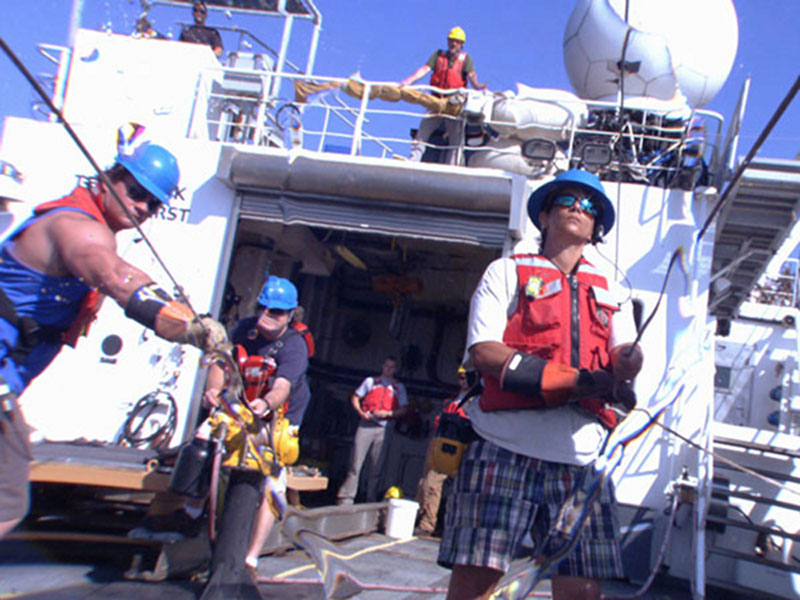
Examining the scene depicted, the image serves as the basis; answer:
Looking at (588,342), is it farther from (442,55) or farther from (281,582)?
(442,55)

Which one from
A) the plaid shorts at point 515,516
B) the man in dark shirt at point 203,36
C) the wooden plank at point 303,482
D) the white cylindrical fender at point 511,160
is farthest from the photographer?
the man in dark shirt at point 203,36

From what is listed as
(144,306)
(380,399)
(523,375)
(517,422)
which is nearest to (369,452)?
(380,399)

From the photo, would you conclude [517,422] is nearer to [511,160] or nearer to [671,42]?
[511,160]

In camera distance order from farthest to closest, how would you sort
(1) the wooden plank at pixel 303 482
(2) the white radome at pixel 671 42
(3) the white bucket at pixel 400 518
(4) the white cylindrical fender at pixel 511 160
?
(2) the white radome at pixel 671 42, (4) the white cylindrical fender at pixel 511 160, (3) the white bucket at pixel 400 518, (1) the wooden plank at pixel 303 482

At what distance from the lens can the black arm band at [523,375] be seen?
2.14 m

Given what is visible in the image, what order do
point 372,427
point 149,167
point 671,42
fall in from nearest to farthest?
point 149,167 → point 372,427 → point 671,42

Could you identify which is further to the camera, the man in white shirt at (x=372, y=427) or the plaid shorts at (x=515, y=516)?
the man in white shirt at (x=372, y=427)

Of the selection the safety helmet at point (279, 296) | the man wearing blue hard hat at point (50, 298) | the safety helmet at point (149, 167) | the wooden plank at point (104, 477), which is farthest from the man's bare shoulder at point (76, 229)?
the wooden plank at point (104, 477)

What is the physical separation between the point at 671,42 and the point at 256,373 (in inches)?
325

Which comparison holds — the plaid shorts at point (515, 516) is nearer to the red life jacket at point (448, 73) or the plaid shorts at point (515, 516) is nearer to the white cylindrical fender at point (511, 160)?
the white cylindrical fender at point (511, 160)

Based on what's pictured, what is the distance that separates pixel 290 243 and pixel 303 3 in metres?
3.48

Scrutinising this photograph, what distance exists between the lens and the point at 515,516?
2.25m

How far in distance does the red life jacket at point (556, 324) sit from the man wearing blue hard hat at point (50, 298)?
1.07m

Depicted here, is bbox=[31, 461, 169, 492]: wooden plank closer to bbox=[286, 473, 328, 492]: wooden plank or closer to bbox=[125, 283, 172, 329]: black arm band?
bbox=[286, 473, 328, 492]: wooden plank
